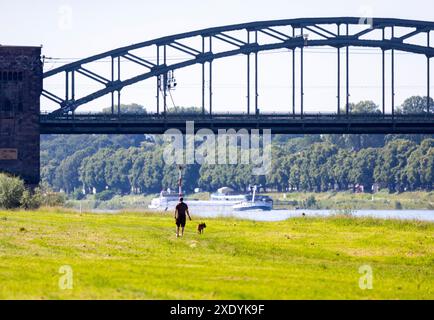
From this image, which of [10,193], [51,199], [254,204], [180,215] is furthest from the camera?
[254,204]

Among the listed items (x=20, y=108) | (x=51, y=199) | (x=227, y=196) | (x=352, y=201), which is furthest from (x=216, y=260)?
(x=227, y=196)

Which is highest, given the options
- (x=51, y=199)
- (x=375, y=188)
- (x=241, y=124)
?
(x=241, y=124)

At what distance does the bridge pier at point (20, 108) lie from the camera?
353 ft

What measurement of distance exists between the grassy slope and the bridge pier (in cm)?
4180

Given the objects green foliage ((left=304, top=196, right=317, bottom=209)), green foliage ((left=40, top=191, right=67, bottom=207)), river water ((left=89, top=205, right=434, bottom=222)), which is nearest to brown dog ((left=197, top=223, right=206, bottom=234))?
river water ((left=89, top=205, right=434, bottom=222))

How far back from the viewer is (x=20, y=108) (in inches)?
4286

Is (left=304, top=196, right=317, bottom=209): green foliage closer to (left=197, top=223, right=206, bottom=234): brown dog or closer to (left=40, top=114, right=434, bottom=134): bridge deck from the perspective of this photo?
(left=40, top=114, right=434, bottom=134): bridge deck

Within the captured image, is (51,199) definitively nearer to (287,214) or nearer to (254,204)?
(287,214)

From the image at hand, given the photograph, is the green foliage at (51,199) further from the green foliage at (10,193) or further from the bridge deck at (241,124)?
the bridge deck at (241,124)

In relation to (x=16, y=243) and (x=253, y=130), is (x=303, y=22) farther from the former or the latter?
(x=16, y=243)

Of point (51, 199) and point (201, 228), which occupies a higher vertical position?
point (51, 199)

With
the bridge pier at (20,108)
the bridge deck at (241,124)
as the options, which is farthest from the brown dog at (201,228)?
Answer: the bridge deck at (241,124)

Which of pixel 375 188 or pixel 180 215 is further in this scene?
pixel 375 188

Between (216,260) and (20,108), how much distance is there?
228ft
